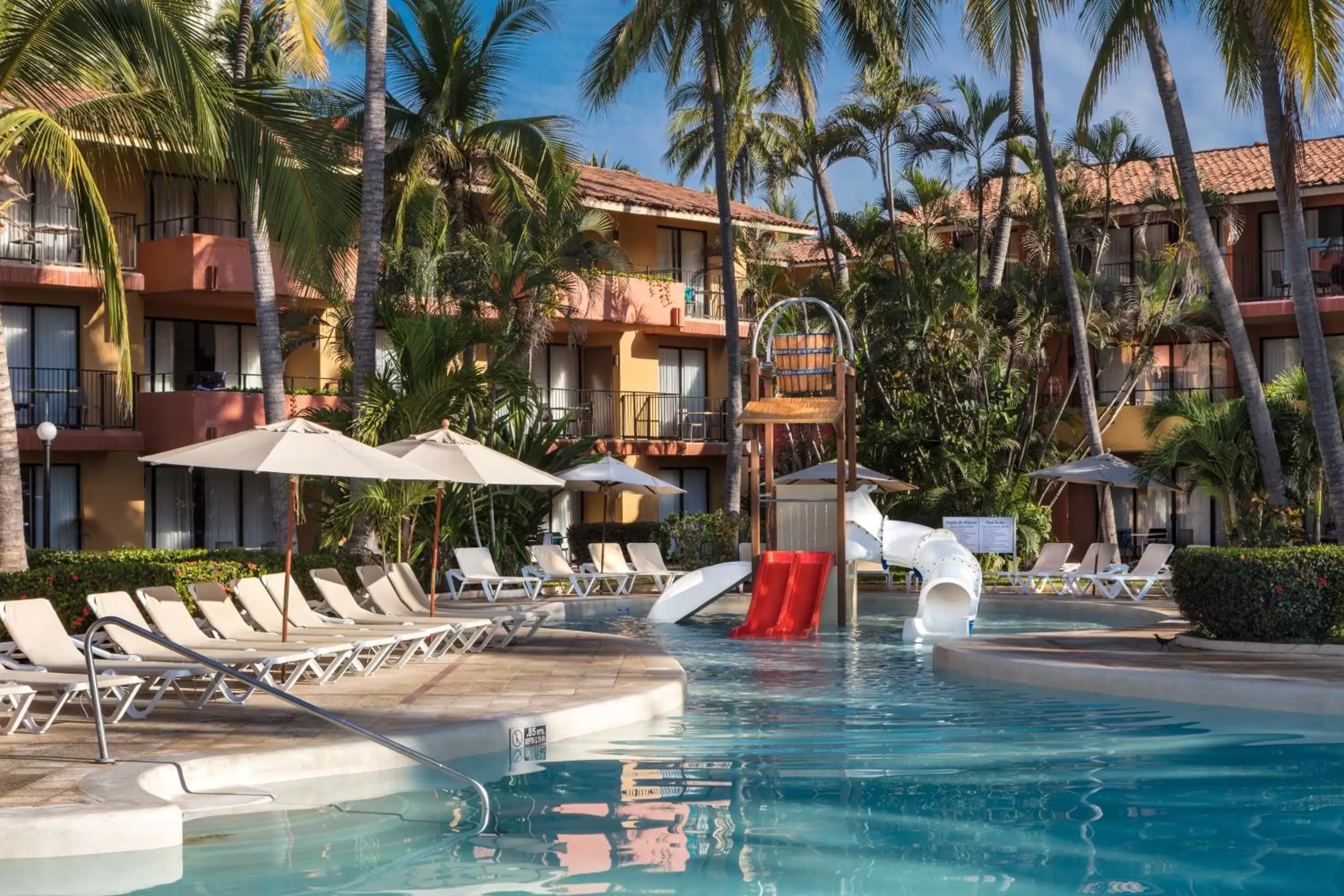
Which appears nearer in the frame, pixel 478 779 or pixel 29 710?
pixel 478 779

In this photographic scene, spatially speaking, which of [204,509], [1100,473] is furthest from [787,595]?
[204,509]

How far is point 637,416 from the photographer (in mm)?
40156

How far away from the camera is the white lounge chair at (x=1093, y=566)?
25.0 m

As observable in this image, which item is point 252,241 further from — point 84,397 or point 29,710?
point 29,710

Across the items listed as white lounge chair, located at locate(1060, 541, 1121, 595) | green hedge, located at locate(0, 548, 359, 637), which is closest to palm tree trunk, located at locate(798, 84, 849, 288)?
white lounge chair, located at locate(1060, 541, 1121, 595)

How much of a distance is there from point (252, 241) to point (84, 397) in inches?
374

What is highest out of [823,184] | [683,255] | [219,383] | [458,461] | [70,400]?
[823,184]

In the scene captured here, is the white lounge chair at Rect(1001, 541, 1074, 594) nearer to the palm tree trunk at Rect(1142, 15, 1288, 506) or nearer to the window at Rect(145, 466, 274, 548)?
the palm tree trunk at Rect(1142, 15, 1288, 506)

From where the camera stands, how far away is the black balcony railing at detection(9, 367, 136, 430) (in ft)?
99.6

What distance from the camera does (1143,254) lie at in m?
35.1

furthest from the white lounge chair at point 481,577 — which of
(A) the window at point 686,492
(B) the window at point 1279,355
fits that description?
(B) the window at point 1279,355

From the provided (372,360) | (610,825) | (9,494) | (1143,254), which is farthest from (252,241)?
(1143,254)

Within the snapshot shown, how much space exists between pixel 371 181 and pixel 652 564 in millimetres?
9423

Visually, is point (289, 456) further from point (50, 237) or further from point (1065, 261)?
point (50, 237)
